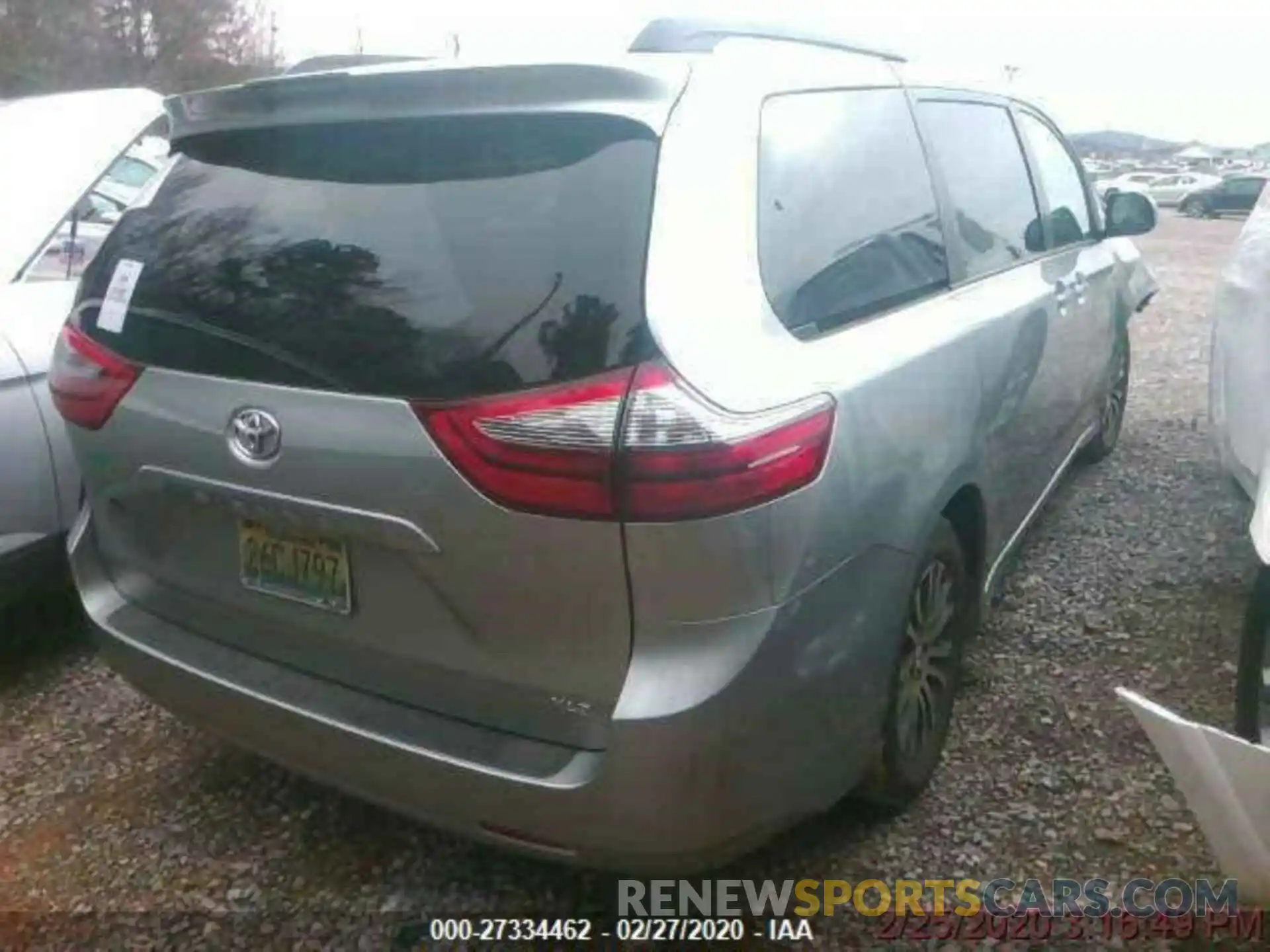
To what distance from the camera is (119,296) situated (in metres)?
2.37

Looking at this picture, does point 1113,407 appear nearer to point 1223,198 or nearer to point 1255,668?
point 1255,668

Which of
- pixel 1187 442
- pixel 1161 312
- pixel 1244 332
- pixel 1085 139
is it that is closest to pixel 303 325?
pixel 1244 332

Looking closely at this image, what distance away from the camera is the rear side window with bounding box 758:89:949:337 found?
2.11 meters

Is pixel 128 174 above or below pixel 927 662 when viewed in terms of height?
above

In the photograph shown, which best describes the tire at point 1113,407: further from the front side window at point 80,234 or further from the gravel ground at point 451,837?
the front side window at point 80,234

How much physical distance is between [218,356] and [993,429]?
1851 mm

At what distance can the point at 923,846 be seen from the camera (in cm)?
260

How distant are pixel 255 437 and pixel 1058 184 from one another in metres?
3.25

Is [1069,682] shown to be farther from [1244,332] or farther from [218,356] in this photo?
[218,356]

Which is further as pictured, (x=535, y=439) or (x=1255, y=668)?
(x=1255, y=668)

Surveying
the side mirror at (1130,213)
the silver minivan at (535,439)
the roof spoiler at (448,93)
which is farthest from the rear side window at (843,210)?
the side mirror at (1130,213)

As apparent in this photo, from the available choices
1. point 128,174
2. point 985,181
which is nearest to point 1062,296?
point 985,181

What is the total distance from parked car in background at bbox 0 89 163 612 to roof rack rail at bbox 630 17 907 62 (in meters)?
1.61

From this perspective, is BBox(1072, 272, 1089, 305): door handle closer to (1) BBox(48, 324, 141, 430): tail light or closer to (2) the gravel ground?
(2) the gravel ground
